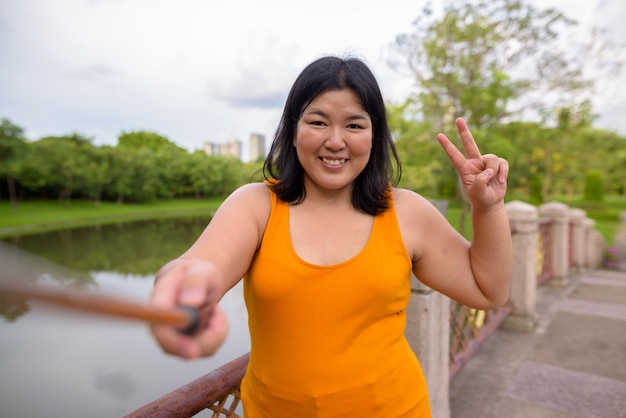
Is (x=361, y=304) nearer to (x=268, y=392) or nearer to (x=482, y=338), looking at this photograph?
(x=268, y=392)

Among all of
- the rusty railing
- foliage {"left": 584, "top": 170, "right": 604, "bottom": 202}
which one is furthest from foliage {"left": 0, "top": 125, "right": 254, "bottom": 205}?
foliage {"left": 584, "top": 170, "right": 604, "bottom": 202}

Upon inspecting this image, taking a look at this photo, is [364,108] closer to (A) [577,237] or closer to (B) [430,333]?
(B) [430,333]

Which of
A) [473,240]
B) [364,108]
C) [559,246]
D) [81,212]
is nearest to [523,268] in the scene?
[559,246]

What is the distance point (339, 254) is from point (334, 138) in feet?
1.01

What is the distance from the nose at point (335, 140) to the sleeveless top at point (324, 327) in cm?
21

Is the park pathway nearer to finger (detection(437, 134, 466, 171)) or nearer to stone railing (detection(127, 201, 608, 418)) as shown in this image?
stone railing (detection(127, 201, 608, 418))

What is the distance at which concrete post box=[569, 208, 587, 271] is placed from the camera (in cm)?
686

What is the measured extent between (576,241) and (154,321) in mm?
7986

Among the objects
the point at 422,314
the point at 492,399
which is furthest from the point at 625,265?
the point at 422,314

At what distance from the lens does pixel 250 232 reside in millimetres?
1033

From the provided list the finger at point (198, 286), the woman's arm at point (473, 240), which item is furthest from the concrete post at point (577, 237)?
the finger at point (198, 286)

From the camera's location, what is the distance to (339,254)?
1.08m

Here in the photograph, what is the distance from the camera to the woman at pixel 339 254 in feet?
3.38

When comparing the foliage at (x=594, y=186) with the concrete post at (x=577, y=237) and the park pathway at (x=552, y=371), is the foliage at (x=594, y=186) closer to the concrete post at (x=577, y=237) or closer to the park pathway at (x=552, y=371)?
the concrete post at (x=577, y=237)
